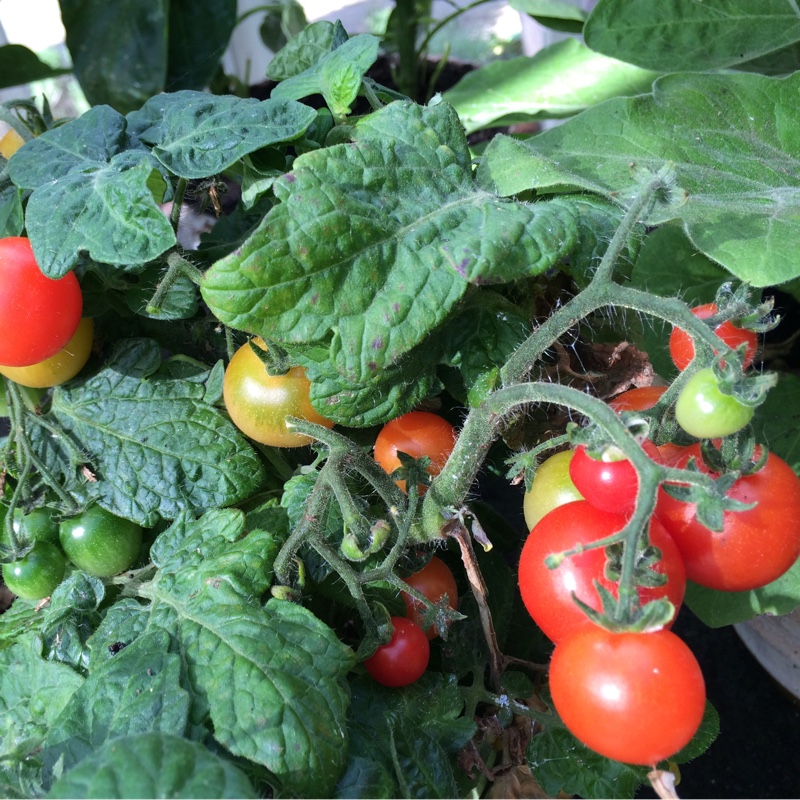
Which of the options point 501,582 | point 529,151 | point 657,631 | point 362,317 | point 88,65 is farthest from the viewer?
point 88,65

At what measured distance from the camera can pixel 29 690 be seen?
627mm

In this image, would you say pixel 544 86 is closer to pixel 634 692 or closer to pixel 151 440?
pixel 151 440

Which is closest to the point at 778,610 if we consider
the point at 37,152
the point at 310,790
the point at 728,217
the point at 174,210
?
the point at 728,217

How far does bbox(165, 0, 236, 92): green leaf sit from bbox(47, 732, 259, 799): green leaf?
38.7 inches

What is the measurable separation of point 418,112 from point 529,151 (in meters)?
0.11

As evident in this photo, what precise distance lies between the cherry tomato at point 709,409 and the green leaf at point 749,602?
0.37 meters

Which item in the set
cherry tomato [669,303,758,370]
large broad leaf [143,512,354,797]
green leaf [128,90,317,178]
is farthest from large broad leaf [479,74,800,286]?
large broad leaf [143,512,354,797]

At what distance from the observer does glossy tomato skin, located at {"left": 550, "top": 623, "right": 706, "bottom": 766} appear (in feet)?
1.26

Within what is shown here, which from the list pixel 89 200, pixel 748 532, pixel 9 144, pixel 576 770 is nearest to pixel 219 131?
pixel 89 200

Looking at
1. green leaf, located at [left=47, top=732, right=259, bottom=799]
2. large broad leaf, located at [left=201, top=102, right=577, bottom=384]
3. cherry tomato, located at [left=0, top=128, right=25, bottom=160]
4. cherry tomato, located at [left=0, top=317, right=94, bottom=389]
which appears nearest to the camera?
green leaf, located at [left=47, top=732, right=259, bottom=799]

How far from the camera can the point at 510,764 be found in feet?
2.12

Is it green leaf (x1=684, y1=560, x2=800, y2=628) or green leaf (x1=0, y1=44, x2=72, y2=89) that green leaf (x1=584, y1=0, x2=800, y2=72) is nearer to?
green leaf (x1=684, y1=560, x2=800, y2=628)

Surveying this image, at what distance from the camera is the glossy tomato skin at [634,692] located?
385mm

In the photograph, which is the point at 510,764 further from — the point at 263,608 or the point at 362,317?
the point at 362,317
